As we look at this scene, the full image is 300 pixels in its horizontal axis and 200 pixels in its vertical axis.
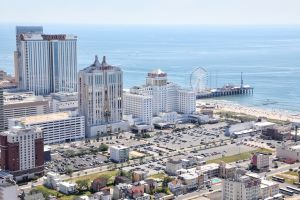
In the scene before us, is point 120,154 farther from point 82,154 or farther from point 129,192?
point 129,192

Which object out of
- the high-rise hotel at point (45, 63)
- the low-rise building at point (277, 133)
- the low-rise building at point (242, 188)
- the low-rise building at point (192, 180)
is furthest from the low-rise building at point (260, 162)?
the high-rise hotel at point (45, 63)

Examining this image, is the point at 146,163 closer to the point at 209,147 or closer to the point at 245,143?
the point at 209,147

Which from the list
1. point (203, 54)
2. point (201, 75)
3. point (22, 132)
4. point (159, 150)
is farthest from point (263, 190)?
point (203, 54)

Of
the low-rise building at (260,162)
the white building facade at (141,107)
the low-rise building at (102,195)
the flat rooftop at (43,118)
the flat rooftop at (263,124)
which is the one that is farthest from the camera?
the white building facade at (141,107)

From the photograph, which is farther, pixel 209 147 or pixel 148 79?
pixel 148 79

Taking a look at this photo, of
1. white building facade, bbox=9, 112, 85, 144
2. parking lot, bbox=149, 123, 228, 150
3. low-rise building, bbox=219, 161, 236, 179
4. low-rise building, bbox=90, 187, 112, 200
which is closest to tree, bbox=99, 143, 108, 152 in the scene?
white building facade, bbox=9, 112, 85, 144

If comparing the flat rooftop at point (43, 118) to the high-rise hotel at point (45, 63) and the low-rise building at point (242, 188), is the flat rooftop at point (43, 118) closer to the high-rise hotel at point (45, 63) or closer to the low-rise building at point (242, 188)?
the high-rise hotel at point (45, 63)

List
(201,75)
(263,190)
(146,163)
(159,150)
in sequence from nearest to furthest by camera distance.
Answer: (263,190) < (146,163) < (159,150) < (201,75)

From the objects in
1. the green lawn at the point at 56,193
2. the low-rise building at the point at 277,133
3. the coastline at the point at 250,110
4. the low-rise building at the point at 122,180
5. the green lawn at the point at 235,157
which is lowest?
the green lawn at the point at 56,193
